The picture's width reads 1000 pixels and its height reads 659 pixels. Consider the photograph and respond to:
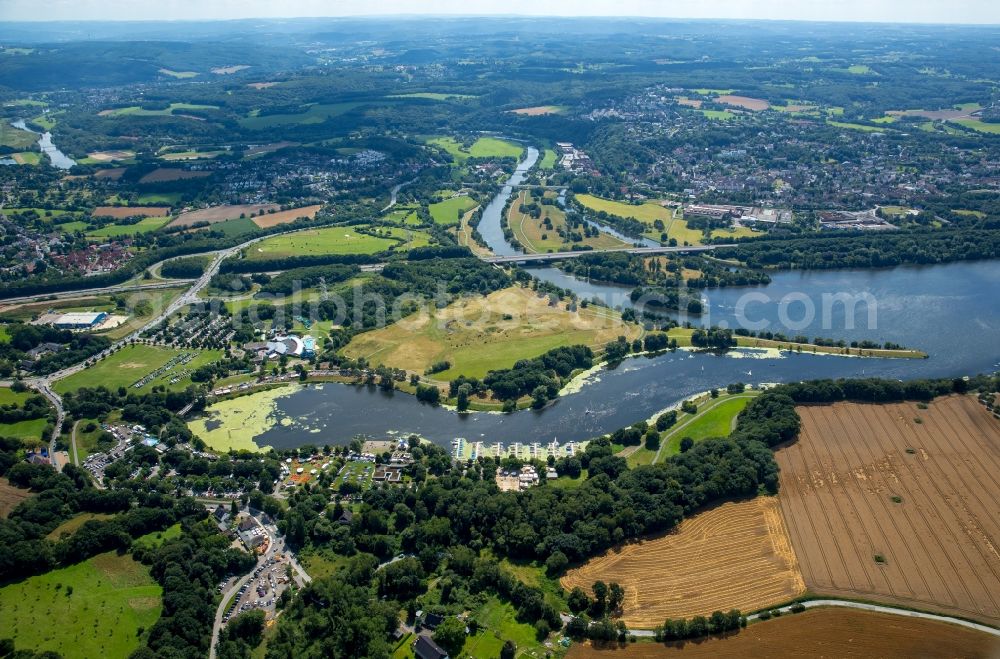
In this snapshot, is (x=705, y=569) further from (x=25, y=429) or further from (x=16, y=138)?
(x=16, y=138)

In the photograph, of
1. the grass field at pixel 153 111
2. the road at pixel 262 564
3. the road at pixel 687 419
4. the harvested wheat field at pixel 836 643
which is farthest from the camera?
the grass field at pixel 153 111

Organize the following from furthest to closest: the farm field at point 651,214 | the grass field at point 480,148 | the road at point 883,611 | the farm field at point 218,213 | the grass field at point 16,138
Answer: the grass field at point 16,138 → the grass field at point 480,148 → the farm field at point 218,213 → the farm field at point 651,214 → the road at point 883,611

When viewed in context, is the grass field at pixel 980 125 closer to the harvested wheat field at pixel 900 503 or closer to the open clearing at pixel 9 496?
the harvested wheat field at pixel 900 503

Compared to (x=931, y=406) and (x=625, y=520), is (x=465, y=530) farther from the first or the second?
(x=931, y=406)

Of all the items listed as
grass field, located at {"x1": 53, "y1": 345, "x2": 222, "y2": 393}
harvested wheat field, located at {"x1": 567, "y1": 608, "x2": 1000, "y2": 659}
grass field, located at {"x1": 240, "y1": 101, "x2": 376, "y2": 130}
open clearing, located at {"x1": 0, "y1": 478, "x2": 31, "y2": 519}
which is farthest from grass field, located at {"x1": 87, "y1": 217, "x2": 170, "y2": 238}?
harvested wheat field, located at {"x1": 567, "y1": 608, "x2": 1000, "y2": 659}

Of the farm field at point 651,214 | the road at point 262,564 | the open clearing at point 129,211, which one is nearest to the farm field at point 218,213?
the open clearing at point 129,211

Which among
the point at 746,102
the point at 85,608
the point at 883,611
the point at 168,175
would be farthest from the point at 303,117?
the point at 883,611
